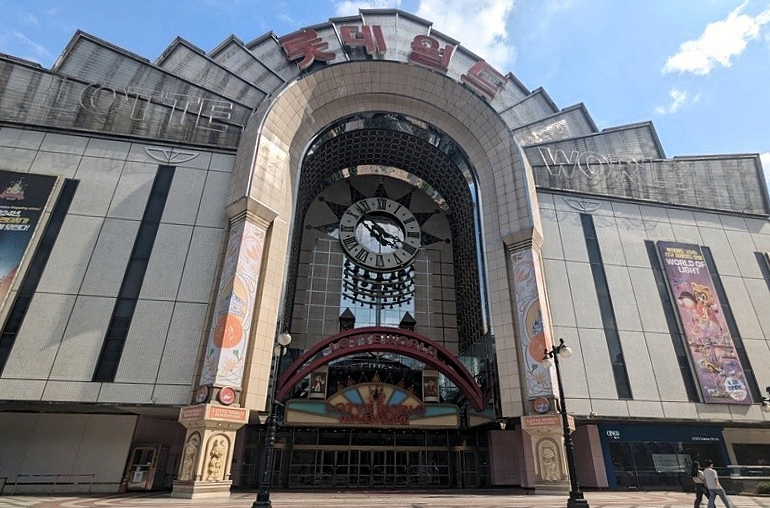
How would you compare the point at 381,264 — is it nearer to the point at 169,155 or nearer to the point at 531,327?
the point at 531,327

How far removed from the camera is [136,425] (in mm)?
20828

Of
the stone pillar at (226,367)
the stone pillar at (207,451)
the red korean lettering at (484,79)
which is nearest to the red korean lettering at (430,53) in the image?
the red korean lettering at (484,79)

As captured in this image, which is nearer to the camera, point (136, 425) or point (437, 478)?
point (136, 425)

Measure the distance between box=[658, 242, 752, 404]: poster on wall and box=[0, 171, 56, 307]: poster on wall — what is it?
38.6 meters

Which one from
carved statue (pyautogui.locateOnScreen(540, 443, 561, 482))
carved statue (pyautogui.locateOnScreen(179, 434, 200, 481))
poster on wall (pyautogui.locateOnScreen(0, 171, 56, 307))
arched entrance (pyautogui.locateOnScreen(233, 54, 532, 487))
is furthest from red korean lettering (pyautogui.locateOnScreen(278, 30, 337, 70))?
carved statue (pyautogui.locateOnScreen(540, 443, 561, 482))

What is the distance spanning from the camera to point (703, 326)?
26.2 metres

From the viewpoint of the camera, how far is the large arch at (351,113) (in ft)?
74.8

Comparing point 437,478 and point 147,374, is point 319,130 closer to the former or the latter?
point 147,374

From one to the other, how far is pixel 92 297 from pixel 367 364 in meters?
16.2

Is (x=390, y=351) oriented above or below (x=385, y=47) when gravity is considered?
below

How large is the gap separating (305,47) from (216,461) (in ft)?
100

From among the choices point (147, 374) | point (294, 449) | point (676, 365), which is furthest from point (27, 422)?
point (676, 365)

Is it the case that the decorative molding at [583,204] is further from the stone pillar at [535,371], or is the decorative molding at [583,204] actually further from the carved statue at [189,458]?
the carved statue at [189,458]

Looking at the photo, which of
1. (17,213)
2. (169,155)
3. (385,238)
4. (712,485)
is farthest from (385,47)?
(712,485)
